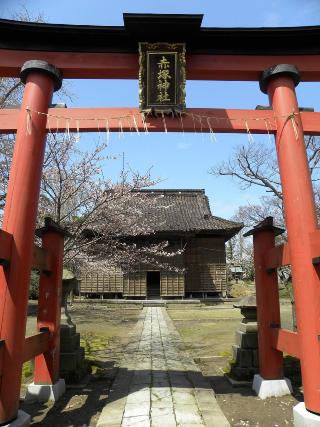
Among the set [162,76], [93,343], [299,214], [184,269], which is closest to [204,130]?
[162,76]

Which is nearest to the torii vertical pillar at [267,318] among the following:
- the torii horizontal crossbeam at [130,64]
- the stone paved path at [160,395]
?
the stone paved path at [160,395]

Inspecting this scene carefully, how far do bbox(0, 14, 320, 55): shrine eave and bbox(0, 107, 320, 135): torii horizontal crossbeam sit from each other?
0.97 meters

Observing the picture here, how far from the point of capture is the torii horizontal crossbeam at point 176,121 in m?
5.11

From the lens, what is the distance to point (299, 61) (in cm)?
535

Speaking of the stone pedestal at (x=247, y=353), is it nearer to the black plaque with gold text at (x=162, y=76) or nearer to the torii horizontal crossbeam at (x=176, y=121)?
the torii horizontal crossbeam at (x=176, y=121)

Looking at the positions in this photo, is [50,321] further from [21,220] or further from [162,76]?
[162,76]

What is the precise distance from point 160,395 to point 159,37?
515 centimetres

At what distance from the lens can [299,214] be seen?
14.4 ft

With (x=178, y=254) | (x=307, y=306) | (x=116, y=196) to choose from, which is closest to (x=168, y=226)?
(x=178, y=254)

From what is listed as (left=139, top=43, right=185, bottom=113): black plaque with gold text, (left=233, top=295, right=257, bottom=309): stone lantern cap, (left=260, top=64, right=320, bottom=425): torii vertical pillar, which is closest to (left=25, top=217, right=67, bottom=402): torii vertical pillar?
(left=139, top=43, right=185, bottom=113): black plaque with gold text

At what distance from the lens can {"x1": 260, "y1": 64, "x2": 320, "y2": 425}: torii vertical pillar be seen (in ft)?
13.2

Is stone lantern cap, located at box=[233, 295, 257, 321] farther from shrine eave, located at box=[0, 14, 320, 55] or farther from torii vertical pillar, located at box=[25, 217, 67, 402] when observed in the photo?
shrine eave, located at box=[0, 14, 320, 55]

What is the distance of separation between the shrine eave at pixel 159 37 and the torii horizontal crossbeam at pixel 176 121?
966 mm

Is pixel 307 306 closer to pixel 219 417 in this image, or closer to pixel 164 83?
pixel 219 417
